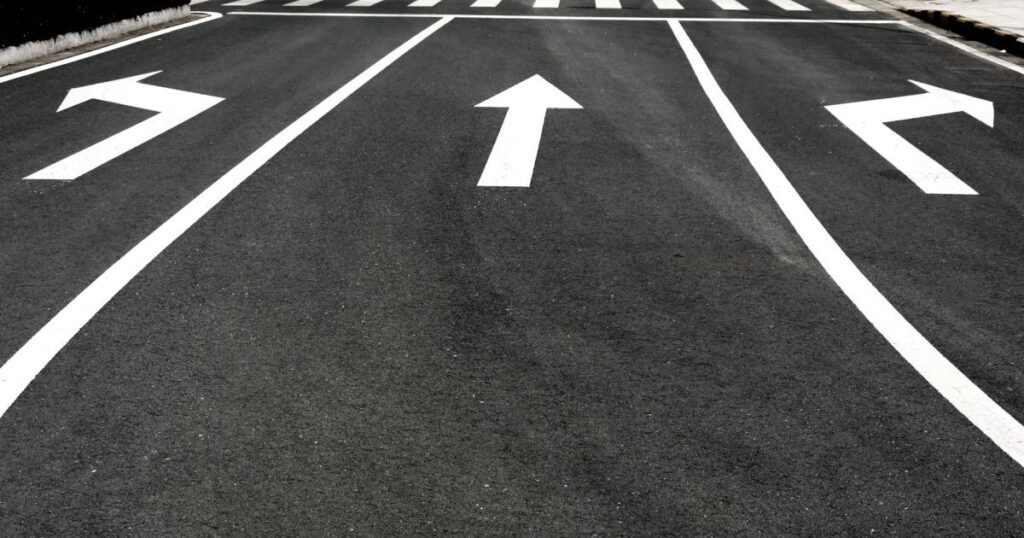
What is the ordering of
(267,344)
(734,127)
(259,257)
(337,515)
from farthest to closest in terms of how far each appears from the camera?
(734,127) < (259,257) < (267,344) < (337,515)

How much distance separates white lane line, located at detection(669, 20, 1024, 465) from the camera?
15.8 feet

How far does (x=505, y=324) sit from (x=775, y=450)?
1.81m

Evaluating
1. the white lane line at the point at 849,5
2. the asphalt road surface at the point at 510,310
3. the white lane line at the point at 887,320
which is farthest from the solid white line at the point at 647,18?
the white lane line at the point at 887,320

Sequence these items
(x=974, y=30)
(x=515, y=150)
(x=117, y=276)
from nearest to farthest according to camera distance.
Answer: (x=117, y=276), (x=515, y=150), (x=974, y=30)

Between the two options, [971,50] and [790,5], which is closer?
[971,50]

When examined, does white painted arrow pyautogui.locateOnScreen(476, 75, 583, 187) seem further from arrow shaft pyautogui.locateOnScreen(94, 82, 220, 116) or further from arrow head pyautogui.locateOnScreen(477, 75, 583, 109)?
arrow shaft pyautogui.locateOnScreen(94, 82, 220, 116)

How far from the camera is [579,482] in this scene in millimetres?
4281

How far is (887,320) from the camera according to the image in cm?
590

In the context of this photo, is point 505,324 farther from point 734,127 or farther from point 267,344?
point 734,127

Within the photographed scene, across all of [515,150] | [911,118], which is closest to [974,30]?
[911,118]

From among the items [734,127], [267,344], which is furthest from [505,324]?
[734,127]

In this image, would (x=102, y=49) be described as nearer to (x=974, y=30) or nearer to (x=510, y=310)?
(x=510, y=310)

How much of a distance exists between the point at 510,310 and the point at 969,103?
7884 mm

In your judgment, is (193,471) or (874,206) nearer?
(193,471)
